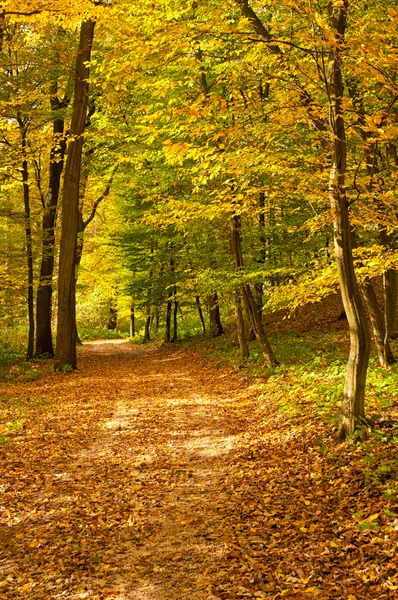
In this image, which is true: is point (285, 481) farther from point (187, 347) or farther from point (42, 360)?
point (187, 347)

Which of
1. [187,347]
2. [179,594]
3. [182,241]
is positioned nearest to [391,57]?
[179,594]

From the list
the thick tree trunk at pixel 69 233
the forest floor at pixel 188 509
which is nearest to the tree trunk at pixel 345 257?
the forest floor at pixel 188 509

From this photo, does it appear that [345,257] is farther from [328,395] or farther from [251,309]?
[251,309]

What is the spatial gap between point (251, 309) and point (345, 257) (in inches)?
271

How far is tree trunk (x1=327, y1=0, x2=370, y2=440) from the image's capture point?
6.00 metres

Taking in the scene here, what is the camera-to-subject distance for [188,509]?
557cm

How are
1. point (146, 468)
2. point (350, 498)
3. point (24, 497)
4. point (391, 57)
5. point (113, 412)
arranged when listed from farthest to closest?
point (113, 412), point (146, 468), point (24, 497), point (350, 498), point (391, 57)

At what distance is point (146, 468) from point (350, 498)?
2958 millimetres

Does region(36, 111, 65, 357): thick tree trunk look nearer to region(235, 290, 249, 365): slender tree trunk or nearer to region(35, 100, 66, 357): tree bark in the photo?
region(35, 100, 66, 357): tree bark

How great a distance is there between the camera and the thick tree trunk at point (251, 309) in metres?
12.5

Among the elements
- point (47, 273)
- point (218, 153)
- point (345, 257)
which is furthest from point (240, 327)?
point (47, 273)

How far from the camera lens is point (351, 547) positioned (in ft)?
14.1

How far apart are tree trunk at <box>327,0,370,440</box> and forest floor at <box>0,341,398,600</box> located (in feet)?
1.85

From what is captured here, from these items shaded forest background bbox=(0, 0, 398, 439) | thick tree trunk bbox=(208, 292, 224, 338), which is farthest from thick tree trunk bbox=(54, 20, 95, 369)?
thick tree trunk bbox=(208, 292, 224, 338)
